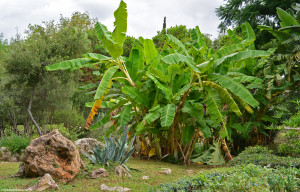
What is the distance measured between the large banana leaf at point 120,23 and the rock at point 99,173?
10.5 feet

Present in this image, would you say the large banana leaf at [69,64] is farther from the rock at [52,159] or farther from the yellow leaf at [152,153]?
the yellow leaf at [152,153]

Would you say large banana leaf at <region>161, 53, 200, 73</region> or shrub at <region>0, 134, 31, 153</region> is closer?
large banana leaf at <region>161, 53, 200, 73</region>

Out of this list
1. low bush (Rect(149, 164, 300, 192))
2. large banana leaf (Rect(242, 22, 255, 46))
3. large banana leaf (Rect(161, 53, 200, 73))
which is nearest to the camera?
low bush (Rect(149, 164, 300, 192))

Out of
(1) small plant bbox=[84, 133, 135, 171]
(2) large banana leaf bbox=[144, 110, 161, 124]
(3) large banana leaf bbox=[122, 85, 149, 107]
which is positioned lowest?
(1) small plant bbox=[84, 133, 135, 171]

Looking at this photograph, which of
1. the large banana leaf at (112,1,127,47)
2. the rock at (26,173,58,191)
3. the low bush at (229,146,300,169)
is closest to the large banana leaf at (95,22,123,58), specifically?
the large banana leaf at (112,1,127,47)

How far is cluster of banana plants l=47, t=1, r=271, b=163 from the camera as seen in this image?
22.7 ft

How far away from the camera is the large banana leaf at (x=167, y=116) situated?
6.61 m

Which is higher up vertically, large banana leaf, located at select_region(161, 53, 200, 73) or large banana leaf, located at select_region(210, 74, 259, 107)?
large banana leaf, located at select_region(161, 53, 200, 73)

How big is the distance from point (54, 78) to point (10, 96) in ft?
7.53

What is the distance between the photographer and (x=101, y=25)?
7184 mm

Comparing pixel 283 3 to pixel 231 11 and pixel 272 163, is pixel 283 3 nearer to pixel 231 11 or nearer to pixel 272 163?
pixel 231 11

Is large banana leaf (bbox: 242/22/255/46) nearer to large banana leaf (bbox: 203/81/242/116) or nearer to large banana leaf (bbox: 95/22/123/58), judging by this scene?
large banana leaf (bbox: 203/81/242/116)

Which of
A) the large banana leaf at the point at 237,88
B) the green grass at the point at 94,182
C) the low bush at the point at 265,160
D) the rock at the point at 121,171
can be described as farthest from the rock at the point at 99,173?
the large banana leaf at the point at 237,88

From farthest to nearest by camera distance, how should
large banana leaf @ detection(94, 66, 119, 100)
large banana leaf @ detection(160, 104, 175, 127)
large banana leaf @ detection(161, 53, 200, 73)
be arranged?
large banana leaf @ detection(160, 104, 175, 127) → large banana leaf @ detection(161, 53, 200, 73) → large banana leaf @ detection(94, 66, 119, 100)
